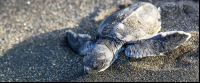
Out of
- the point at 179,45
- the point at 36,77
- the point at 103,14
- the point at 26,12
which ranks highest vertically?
the point at 26,12

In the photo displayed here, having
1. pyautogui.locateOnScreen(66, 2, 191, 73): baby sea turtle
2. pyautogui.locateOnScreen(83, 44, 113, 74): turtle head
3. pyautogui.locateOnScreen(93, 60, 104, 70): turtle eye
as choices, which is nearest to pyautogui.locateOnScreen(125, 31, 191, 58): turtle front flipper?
pyautogui.locateOnScreen(66, 2, 191, 73): baby sea turtle

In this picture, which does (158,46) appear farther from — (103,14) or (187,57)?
(103,14)

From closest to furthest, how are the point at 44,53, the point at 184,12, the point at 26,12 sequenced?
1. the point at 44,53
2. the point at 184,12
3. the point at 26,12

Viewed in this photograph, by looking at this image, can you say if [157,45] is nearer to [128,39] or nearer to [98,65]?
[128,39]

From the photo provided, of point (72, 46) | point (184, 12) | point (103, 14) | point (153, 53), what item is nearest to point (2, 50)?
point (72, 46)

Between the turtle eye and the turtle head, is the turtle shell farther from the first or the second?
the turtle eye

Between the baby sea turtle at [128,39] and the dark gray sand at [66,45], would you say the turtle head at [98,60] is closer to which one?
the baby sea turtle at [128,39]

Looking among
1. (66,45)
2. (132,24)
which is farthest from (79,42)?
(132,24)
